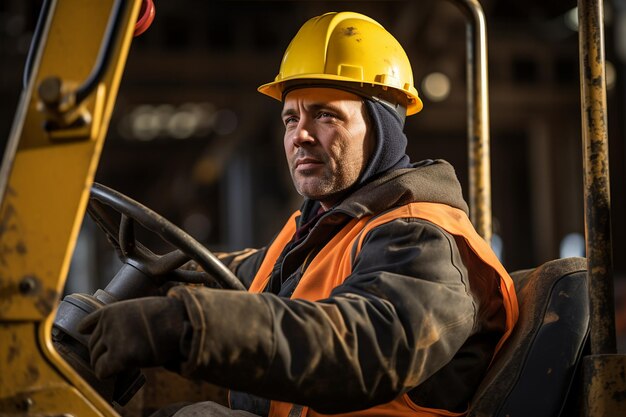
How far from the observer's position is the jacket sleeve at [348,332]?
1.75 metres

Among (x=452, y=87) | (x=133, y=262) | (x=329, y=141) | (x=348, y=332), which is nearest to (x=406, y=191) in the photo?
(x=329, y=141)

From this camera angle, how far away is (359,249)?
2.22m

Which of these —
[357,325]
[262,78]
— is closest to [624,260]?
[262,78]

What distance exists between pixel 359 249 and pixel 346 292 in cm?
23

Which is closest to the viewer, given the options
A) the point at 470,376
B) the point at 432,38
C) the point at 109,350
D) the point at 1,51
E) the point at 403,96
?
the point at 109,350

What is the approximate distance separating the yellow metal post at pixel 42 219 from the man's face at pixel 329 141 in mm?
953

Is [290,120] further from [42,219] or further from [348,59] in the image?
[42,219]

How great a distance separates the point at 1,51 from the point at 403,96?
9.26m

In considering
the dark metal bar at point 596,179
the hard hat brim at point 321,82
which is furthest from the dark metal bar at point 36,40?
the dark metal bar at point 596,179

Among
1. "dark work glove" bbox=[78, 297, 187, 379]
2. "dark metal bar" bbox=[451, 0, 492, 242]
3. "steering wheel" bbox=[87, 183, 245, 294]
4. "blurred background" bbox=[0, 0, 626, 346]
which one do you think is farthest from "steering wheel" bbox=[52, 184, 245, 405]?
"blurred background" bbox=[0, 0, 626, 346]

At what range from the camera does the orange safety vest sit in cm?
217

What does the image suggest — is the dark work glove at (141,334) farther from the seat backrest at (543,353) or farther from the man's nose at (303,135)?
the man's nose at (303,135)

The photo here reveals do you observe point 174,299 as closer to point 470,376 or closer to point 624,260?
point 470,376

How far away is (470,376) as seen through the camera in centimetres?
228
